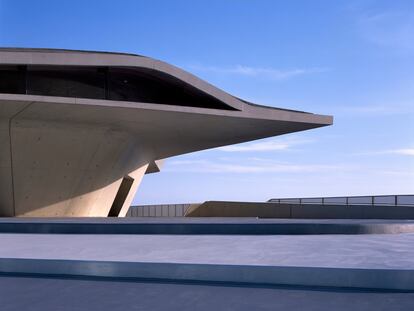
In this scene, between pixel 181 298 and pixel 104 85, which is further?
pixel 104 85

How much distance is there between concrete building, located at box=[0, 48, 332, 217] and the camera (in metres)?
17.6

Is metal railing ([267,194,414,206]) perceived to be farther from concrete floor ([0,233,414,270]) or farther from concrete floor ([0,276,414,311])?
concrete floor ([0,276,414,311])

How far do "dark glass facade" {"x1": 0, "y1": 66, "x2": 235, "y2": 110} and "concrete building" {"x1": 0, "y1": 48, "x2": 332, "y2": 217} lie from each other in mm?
40

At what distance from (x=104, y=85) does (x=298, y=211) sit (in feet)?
49.1

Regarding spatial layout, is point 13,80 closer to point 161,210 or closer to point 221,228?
point 221,228

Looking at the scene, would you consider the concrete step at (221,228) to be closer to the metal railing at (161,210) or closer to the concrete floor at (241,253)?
the concrete floor at (241,253)

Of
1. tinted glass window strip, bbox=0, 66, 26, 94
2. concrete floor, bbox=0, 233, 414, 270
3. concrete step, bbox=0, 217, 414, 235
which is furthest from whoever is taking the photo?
tinted glass window strip, bbox=0, 66, 26, 94

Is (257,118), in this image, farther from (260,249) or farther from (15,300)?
(15,300)

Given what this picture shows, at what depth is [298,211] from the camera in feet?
93.8

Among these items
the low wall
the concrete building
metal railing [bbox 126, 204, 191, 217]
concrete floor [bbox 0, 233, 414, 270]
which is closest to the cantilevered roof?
the concrete building

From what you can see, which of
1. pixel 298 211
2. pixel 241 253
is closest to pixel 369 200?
pixel 298 211

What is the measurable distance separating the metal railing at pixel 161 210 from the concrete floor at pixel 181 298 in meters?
32.4

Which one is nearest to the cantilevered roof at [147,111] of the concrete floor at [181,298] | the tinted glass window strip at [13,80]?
the tinted glass window strip at [13,80]

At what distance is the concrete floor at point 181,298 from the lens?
4.18m
